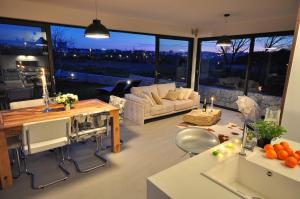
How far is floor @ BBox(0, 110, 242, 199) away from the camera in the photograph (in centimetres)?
240

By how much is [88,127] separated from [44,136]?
2.00 feet

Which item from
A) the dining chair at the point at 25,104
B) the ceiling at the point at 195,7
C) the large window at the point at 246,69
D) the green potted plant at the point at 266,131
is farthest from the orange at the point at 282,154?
the large window at the point at 246,69

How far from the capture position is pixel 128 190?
2.47m

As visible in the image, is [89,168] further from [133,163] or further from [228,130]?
[228,130]

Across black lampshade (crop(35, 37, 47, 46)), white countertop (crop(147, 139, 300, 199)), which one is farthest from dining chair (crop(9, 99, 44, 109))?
white countertop (crop(147, 139, 300, 199))

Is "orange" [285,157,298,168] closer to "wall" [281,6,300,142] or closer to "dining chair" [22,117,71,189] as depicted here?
"wall" [281,6,300,142]

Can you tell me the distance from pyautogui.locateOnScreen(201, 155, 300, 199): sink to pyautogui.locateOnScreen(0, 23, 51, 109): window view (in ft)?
13.8

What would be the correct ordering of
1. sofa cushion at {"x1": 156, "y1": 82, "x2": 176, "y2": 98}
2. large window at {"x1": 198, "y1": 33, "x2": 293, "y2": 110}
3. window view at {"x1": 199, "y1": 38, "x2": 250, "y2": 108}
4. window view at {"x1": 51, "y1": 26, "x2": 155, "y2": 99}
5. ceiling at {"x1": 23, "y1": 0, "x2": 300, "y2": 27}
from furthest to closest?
window view at {"x1": 199, "y1": 38, "x2": 250, "y2": 108} < sofa cushion at {"x1": 156, "y1": 82, "x2": 176, "y2": 98} < large window at {"x1": 198, "y1": 33, "x2": 293, "y2": 110} < window view at {"x1": 51, "y1": 26, "x2": 155, "y2": 99} < ceiling at {"x1": 23, "y1": 0, "x2": 300, "y2": 27}

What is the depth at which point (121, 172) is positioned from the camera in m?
2.84

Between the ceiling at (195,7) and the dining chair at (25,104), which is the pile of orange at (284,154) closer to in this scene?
the ceiling at (195,7)

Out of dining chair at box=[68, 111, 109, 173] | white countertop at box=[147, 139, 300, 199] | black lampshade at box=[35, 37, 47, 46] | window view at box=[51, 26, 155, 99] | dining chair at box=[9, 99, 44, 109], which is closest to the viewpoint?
white countertop at box=[147, 139, 300, 199]

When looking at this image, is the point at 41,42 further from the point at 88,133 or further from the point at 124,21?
the point at 88,133

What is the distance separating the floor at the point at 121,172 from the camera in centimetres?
240

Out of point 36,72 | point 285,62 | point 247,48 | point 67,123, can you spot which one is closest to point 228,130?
point 285,62
